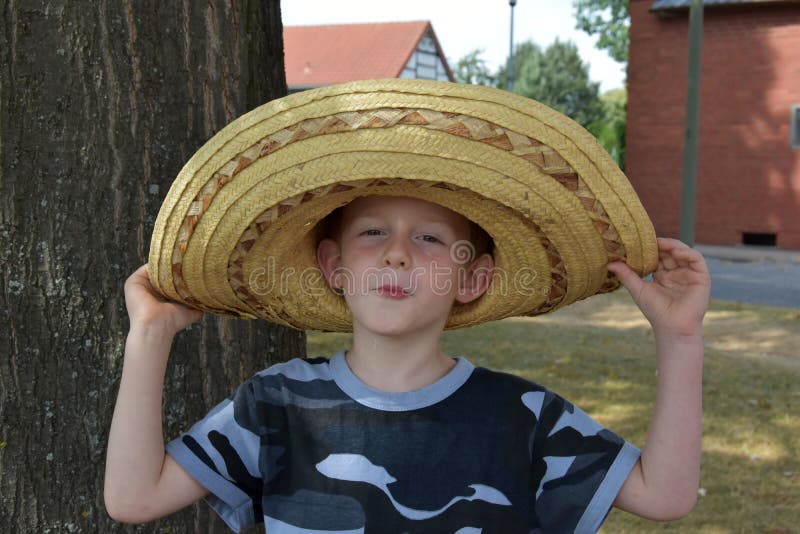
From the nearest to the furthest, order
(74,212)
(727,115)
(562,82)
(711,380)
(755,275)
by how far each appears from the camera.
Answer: (74,212) < (711,380) < (755,275) < (727,115) < (562,82)

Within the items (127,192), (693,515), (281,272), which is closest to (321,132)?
(281,272)

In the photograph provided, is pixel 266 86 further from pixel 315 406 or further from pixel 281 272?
pixel 315 406

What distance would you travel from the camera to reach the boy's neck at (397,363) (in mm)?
1896

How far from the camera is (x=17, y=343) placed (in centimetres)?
228

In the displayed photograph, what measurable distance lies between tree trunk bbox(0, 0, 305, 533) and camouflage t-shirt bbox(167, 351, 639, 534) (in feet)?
2.01

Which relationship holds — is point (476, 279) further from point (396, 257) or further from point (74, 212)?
point (74, 212)

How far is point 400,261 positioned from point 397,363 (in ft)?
0.75

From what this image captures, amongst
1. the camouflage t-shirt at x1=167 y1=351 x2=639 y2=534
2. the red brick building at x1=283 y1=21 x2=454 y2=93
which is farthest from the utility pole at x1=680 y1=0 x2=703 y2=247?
the red brick building at x1=283 y1=21 x2=454 y2=93

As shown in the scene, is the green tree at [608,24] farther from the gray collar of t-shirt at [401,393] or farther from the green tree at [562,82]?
the gray collar of t-shirt at [401,393]

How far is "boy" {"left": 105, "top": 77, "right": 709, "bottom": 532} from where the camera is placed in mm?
1768

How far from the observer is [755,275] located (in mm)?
12695

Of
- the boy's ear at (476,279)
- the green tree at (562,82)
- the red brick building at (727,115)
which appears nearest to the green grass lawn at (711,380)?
the boy's ear at (476,279)

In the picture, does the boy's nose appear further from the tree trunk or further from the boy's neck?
the tree trunk

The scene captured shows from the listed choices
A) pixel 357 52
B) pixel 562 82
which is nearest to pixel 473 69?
pixel 562 82
